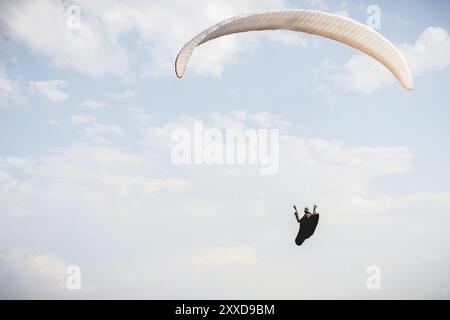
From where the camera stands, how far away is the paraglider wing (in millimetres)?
14312

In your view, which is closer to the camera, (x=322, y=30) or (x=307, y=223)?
(x=307, y=223)

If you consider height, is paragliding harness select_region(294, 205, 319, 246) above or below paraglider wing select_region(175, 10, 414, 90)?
below

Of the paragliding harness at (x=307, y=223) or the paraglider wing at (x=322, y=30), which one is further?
the paragliding harness at (x=307, y=223)

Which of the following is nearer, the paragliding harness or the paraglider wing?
the paraglider wing

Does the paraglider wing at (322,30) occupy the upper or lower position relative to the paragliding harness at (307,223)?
upper

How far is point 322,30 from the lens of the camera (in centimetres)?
1666

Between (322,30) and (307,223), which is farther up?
(322,30)

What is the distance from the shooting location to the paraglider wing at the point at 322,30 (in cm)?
1431
